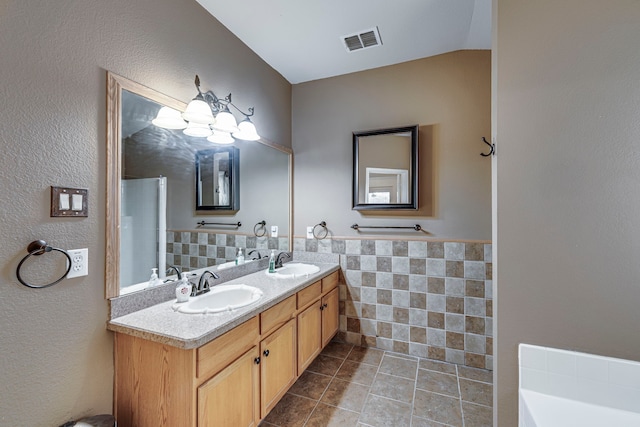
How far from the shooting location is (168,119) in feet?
4.99

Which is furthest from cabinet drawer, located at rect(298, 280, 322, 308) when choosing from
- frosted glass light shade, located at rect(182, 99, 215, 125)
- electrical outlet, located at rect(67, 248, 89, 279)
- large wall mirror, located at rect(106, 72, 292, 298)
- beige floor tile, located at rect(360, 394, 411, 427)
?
frosted glass light shade, located at rect(182, 99, 215, 125)

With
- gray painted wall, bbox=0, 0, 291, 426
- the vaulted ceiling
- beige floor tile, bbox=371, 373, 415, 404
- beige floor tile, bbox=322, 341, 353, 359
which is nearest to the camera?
gray painted wall, bbox=0, 0, 291, 426

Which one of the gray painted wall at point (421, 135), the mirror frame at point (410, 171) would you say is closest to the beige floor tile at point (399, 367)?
the gray painted wall at point (421, 135)

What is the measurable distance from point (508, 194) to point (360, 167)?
1540 millimetres

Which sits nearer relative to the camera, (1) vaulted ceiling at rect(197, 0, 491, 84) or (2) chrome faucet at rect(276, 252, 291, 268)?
(1) vaulted ceiling at rect(197, 0, 491, 84)

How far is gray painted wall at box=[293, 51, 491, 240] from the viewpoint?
2.28 m

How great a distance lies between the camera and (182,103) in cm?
164

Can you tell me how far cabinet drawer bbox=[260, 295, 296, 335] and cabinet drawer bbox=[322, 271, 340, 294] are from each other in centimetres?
53

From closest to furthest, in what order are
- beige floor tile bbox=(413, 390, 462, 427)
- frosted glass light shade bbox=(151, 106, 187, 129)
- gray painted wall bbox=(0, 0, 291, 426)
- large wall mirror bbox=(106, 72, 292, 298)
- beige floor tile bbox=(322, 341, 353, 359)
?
1. gray painted wall bbox=(0, 0, 291, 426)
2. large wall mirror bbox=(106, 72, 292, 298)
3. frosted glass light shade bbox=(151, 106, 187, 129)
4. beige floor tile bbox=(413, 390, 462, 427)
5. beige floor tile bbox=(322, 341, 353, 359)

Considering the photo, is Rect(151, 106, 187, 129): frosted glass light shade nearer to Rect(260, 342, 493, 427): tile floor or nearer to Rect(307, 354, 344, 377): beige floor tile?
Rect(260, 342, 493, 427): tile floor

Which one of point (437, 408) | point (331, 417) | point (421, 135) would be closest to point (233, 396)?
point (331, 417)

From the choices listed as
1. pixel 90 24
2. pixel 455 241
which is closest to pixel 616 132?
pixel 455 241

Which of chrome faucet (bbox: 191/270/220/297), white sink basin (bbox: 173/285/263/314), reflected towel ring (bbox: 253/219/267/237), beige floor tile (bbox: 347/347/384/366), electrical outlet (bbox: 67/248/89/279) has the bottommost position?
beige floor tile (bbox: 347/347/384/366)

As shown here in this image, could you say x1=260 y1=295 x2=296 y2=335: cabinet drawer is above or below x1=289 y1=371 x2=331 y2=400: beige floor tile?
above
